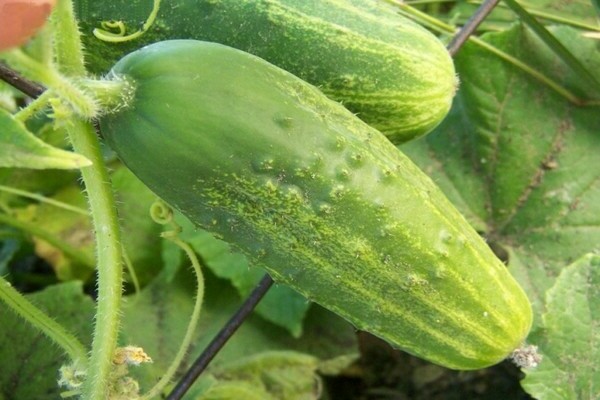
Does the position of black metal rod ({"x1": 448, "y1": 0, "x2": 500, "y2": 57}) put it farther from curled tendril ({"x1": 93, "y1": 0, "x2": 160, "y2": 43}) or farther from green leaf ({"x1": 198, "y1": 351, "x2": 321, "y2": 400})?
green leaf ({"x1": 198, "y1": 351, "x2": 321, "y2": 400})

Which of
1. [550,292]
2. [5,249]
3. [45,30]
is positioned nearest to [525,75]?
[550,292]

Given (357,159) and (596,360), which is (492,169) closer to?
(596,360)

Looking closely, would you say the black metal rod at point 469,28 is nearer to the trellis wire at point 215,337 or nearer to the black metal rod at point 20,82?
the trellis wire at point 215,337

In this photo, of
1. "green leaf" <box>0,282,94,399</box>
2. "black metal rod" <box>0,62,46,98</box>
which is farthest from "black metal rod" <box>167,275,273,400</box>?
"black metal rod" <box>0,62,46,98</box>

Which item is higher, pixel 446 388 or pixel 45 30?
pixel 45 30

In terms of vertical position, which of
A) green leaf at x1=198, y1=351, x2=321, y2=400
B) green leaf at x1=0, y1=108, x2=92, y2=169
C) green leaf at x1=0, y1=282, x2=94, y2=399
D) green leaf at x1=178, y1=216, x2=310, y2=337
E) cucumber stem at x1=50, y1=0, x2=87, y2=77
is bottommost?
green leaf at x1=0, y1=282, x2=94, y2=399

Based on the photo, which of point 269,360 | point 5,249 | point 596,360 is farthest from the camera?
point 5,249

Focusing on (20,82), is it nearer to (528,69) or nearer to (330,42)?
(330,42)
